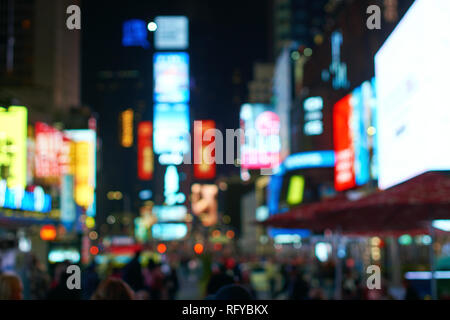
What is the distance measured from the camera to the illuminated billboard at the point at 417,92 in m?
8.12

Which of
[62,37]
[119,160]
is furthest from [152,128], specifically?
[62,37]

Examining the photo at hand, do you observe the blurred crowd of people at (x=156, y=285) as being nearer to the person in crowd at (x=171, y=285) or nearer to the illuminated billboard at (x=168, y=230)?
the person in crowd at (x=171, y=285)

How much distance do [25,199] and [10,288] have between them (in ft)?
91.0

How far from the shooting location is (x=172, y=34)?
323 feet

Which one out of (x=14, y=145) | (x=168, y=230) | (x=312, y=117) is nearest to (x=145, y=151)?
(x=168, y=230)

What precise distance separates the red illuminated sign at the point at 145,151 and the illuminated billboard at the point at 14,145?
75.5m

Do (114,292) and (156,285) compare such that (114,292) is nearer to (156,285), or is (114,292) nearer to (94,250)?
(156,285)

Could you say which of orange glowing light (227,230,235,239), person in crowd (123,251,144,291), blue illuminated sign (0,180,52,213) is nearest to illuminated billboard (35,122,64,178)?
blue illuminated sign (0,180,52,213)

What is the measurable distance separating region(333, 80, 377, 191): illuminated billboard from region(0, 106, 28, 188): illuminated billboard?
56.9 ft

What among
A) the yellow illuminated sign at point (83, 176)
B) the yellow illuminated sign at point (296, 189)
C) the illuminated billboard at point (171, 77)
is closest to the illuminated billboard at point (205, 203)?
the illuminated billboard at point (171, 77)

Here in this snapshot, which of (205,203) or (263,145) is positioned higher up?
(263,145)

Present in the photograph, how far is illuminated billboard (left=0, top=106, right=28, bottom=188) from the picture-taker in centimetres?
3184
